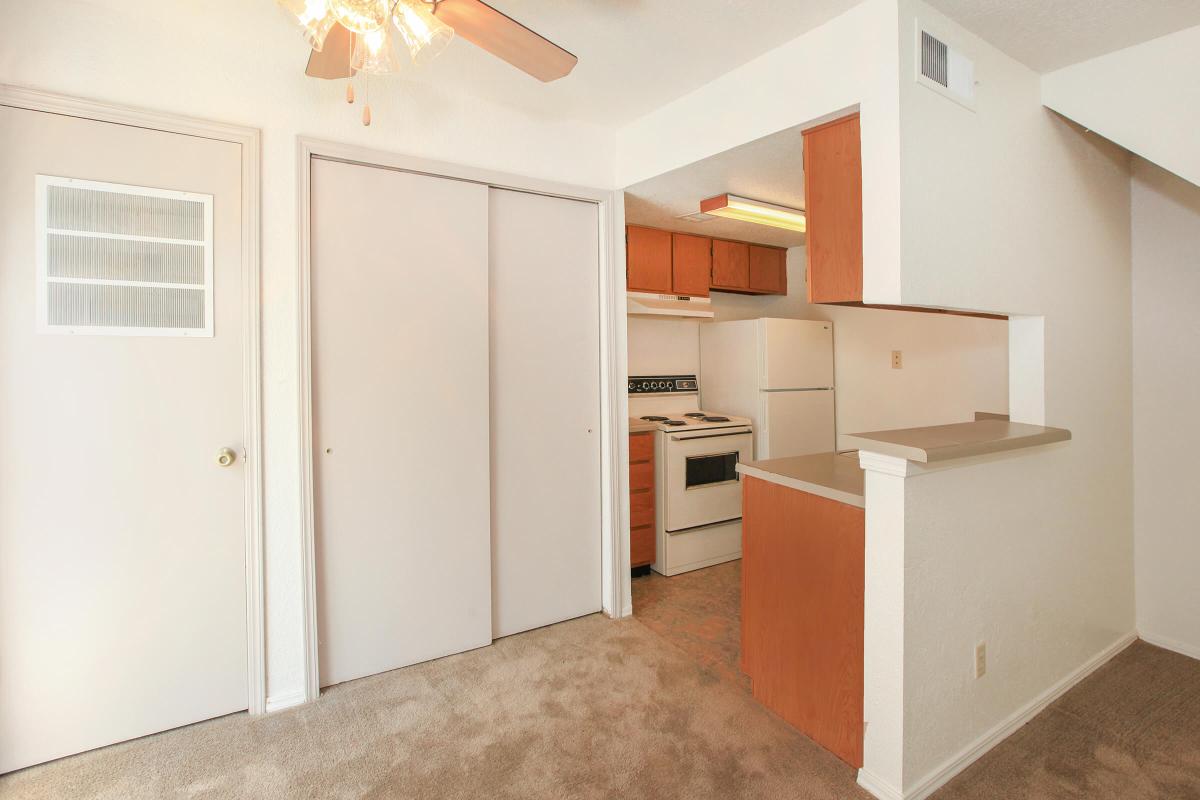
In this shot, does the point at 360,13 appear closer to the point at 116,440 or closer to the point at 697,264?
the point at 116,440

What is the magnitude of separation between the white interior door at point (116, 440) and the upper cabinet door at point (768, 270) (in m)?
3.36

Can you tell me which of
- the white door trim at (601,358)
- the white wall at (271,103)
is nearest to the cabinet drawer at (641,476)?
the white door trim at (601,358)

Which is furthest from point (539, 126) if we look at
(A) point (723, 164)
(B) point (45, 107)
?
(B) point (45, 107)

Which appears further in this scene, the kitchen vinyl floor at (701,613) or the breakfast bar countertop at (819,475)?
the kitchen vinyl floor at (701,613)

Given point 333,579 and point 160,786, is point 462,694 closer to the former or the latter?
point 333,579

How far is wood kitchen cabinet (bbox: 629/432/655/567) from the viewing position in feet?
11.3

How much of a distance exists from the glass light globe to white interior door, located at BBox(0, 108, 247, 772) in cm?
115

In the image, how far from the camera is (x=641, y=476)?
3.48 meters


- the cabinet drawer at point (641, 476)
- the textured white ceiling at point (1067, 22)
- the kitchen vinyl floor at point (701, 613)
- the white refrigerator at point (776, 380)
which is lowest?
the kitchen vinyl floor at point (701, 613)

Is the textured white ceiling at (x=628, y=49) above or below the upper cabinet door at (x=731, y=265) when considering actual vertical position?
above

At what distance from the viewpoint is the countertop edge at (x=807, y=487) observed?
179cm

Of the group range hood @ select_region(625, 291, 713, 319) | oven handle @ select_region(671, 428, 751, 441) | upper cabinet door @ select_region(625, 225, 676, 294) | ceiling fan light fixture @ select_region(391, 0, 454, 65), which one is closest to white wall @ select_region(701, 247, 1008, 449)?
range hood @ select_region(625, 291, 713, 319)

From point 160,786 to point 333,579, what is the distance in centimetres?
76

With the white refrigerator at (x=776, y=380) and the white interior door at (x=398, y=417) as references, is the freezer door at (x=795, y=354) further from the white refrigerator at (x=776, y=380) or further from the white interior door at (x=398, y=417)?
the white interior door at (x=398, y=417)
